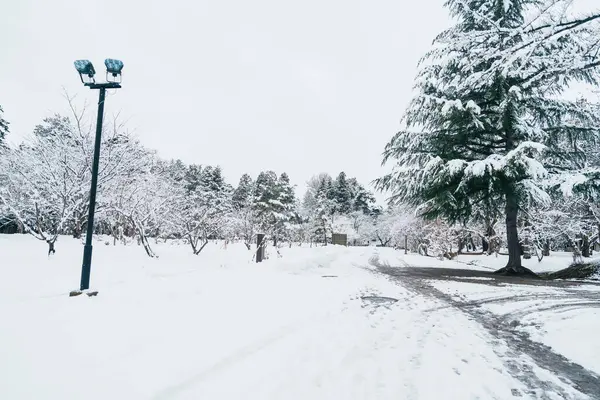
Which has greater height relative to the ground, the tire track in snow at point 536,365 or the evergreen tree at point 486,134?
the evergreen tree at point 486,134

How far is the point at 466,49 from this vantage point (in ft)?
44.3

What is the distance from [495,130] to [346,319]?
13.2 meters

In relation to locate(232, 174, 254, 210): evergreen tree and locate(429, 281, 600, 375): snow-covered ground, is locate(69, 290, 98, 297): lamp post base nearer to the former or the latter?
locate(429, 281, 600, 375): snow-covered ground

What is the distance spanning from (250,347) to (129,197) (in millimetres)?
13051

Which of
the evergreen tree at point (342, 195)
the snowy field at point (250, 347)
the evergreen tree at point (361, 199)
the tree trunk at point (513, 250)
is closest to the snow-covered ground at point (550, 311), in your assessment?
the snowy field at point (250, 347)

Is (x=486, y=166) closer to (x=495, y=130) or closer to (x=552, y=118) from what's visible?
(x=495, y=130)

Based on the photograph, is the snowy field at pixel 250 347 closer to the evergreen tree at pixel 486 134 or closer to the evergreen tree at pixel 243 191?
the evergreen tree at pixel 486 134

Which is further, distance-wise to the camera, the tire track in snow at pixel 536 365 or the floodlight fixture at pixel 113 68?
the floodlight fixture at pixel 113 68

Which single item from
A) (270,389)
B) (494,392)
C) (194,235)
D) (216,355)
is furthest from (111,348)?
(194,235)

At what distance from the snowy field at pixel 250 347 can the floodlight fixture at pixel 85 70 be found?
13.3 feet

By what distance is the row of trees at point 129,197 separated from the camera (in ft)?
38.4

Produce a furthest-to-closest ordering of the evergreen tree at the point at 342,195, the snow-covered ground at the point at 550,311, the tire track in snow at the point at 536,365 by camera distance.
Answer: the evergreen tree at the point at 342,195 → the snow-covered ground at the point at 550,311 → the tire track in snow at the point at 536,365

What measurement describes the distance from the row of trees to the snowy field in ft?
20.8

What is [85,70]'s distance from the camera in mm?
5840
